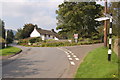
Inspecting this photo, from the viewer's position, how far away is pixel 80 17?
121 ft

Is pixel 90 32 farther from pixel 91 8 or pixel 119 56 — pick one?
pixel 119 56

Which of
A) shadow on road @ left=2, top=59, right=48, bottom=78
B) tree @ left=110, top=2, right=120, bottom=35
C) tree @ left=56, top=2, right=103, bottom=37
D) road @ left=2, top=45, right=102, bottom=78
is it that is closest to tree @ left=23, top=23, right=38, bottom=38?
tree @ left=56, top=2, right=103, bottom=37

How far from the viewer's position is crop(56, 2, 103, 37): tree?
36156mm

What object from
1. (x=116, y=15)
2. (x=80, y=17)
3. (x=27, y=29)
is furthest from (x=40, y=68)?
(x=27, y=29)

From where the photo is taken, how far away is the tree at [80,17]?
36156mm

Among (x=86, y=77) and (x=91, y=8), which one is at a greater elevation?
(x=91, y=8)

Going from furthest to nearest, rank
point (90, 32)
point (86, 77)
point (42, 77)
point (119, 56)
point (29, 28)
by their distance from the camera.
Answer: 1. point (29, 28)
2. point (90, 32)
3. point (119, 56)
4. point (42, 77)
5. point (86, 77)

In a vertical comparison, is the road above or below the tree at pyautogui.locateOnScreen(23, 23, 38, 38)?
below

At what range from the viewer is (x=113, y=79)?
527 centimetres

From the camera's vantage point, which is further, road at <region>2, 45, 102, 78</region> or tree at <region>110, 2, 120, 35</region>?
tree at <region>110, 2, 120, 35</region>

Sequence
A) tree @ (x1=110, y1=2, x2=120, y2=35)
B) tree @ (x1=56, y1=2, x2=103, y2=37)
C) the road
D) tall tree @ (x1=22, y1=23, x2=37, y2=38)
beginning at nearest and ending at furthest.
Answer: the road → tree @ (x1=110, y1=2, x2=120, y2=35) → tree @ (x1=56, y1=2, x2=103, y2=37) → tall tree @ (x1=22, y1=23, x2=37, y2=38)

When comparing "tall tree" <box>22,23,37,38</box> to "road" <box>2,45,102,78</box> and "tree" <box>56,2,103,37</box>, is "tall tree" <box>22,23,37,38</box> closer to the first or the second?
"tree" <box>56,2,103,37</box>

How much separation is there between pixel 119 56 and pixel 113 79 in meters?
4.00

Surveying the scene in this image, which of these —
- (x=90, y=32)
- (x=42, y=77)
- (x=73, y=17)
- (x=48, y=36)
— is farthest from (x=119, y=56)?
(x=48, y=36)
